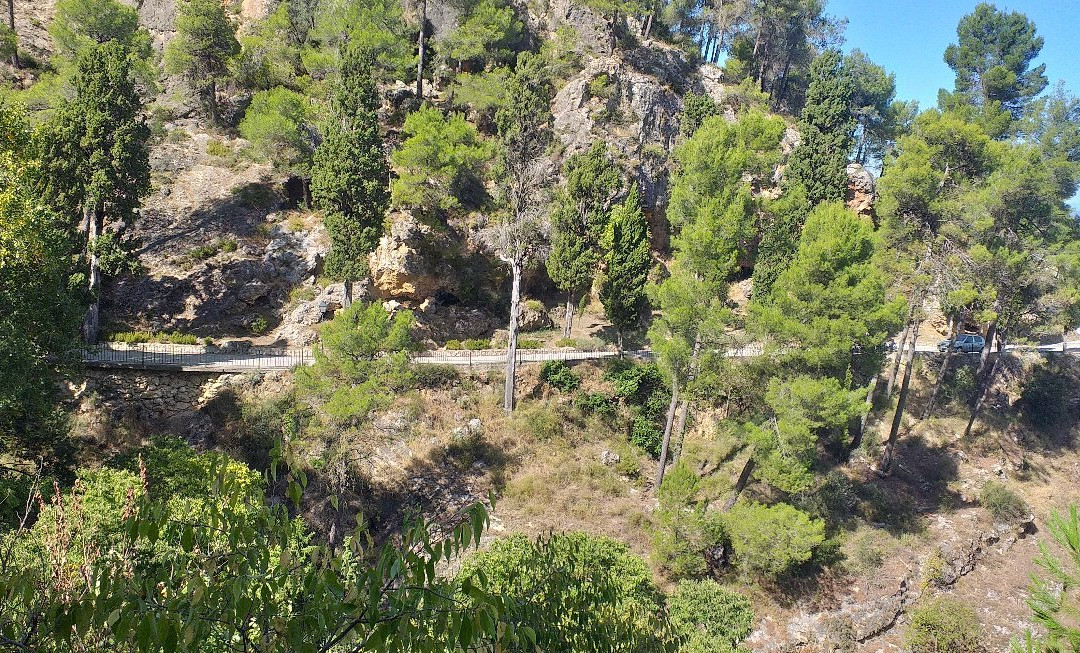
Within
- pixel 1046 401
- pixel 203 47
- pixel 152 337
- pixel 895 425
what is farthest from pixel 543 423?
pixel 203 47

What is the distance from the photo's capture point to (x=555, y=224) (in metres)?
28.4

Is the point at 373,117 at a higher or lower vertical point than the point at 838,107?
lower

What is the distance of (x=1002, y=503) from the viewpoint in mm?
24812

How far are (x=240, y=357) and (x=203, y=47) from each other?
73.2 ft

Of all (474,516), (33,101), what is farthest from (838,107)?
(33,101)

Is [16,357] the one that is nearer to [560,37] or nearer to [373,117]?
[373,117]

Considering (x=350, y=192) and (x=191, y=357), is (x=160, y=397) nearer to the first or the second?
(x=191, y=357)

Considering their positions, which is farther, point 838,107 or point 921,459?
point 838,107

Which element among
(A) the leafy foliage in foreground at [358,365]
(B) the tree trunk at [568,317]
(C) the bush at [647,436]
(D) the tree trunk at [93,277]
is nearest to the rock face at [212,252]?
(D) the tree trunk at [93,277]

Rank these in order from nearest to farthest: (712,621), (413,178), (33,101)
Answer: (712,621)
(33,101)
(413,178)

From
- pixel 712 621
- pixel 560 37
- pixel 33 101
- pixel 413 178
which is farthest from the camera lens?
pixel 560 37

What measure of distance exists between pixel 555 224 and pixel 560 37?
21.3m

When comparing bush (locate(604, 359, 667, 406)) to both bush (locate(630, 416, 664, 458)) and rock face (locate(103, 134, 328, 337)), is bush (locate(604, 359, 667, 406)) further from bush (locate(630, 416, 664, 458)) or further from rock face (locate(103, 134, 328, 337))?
rock face (locate(103, 134, 328, 337))

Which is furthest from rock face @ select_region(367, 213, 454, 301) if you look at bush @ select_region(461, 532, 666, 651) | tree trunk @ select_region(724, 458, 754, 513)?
bush @ select_region(461, 532, 666, 651)
